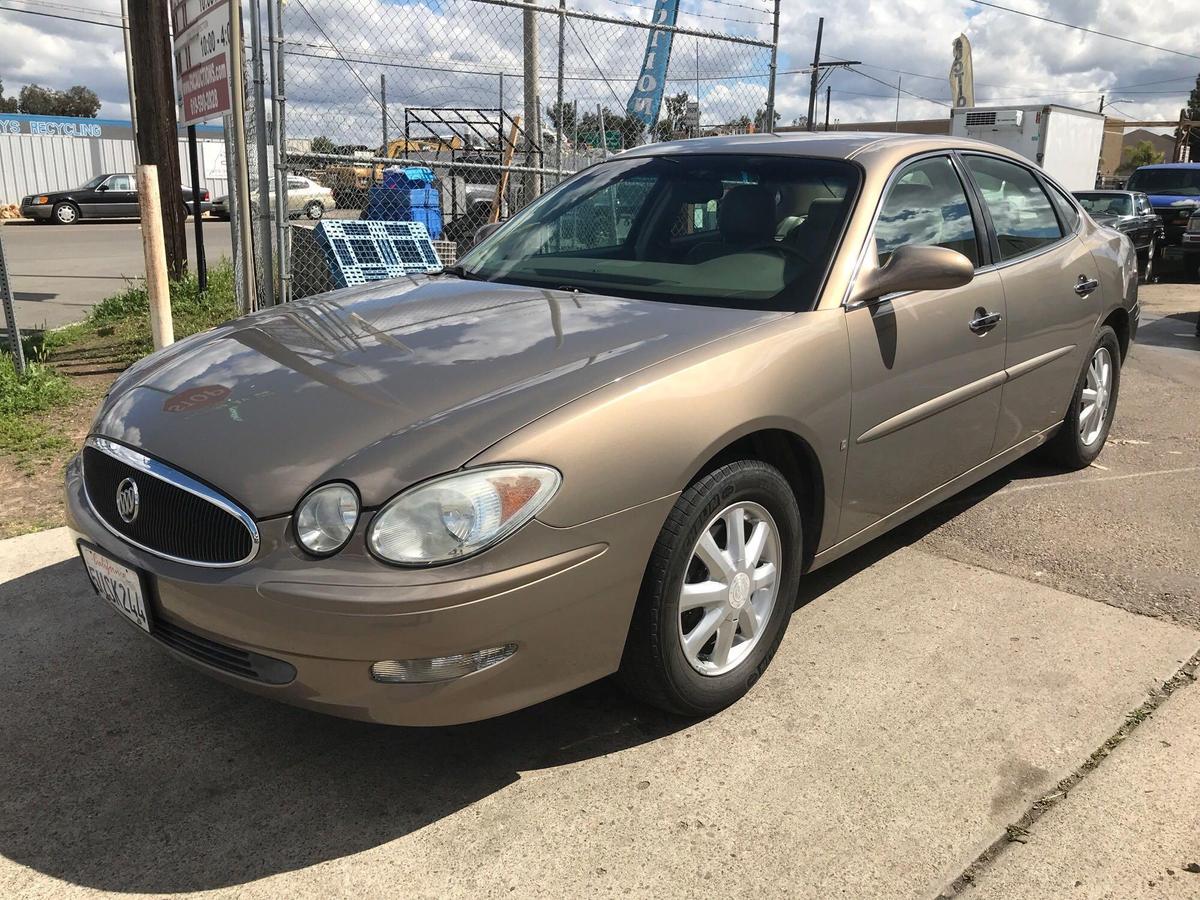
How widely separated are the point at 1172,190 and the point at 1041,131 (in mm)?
2880

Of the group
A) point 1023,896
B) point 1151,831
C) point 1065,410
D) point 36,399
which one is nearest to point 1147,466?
point 1065,410

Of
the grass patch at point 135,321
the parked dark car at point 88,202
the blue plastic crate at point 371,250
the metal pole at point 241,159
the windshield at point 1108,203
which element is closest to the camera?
the metal pole at point 241,159

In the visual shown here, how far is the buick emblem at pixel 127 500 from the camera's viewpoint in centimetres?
247

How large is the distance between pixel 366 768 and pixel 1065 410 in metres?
3.62

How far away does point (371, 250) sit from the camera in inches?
300

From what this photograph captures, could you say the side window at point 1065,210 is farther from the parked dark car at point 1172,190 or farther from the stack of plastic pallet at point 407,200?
the parked dark car at point 1172,190

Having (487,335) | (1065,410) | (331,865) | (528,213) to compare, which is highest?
(528,213)

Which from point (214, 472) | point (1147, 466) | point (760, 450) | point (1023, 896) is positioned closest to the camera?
point (1023, 896)

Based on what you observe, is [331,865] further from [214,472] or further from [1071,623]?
[1071,623]

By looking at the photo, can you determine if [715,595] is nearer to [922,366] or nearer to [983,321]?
[922,366]

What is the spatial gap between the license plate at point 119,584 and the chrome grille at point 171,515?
0.08 metres

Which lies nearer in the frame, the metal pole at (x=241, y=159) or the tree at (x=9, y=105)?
the metal pole at (x=241, y=159)

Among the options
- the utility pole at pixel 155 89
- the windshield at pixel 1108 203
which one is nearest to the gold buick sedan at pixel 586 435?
the utility pole at pixel 155 89

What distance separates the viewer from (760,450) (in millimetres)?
2859
